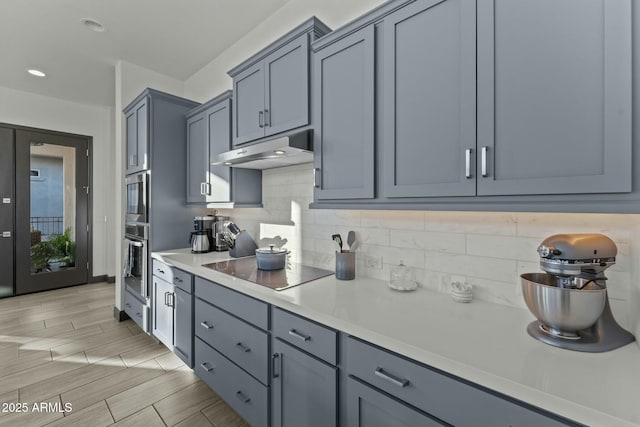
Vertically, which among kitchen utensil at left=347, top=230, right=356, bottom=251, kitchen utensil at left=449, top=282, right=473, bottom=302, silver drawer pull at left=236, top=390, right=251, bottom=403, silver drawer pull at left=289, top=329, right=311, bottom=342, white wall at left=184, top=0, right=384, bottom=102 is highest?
white wall at left=184, top=0, right=384, bottom=102

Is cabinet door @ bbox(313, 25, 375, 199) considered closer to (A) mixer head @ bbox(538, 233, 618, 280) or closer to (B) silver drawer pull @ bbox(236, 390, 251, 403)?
(A) mixer head @ bbox(538, 233, 618, 280)

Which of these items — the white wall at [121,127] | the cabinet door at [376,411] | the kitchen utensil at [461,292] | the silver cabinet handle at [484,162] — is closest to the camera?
the cabinet door at [376,411]

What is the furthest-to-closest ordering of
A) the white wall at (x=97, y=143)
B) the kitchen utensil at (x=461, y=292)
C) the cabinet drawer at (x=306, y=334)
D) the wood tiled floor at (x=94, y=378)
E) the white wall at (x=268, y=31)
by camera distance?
the white wall at (x=97, y=143) → the white wall at (x=268, y=31) → the wood tiled floor at (x=94, y=378) → the kitchen utensil at (x=461, y=292) → the cabinet drawer at (x=306, y=334)

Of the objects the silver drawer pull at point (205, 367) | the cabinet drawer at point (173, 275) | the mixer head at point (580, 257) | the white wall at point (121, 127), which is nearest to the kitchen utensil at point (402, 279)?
the mixer head at point (580, 257)

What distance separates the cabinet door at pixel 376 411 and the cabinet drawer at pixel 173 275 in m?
1.46

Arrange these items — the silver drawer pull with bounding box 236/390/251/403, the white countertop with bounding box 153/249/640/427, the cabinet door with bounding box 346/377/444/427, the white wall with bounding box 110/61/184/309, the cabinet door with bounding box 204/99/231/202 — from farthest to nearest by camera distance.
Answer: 1. the white wall with bounding box 110/61/184/309
2. the cabinet door with bounding box 204/99/231/202
3. the silver drawer pull with bounding box 236/390/251/403
4. the cabinet door with bounding box 346/377/444/427
5. the white countertop with bounding box 153/249/640/427

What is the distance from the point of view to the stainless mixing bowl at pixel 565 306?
890mm

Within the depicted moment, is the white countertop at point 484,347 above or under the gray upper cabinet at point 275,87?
under

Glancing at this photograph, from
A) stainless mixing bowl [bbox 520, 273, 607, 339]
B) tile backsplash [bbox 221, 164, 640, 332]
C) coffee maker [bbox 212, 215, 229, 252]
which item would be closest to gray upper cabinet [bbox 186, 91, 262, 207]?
coffee maker [bbox 212, 215, 229, 252]

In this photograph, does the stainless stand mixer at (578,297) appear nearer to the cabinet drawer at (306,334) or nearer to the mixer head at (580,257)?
the mixer head at (580,257)

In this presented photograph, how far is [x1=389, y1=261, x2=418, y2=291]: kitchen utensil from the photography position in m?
1.55

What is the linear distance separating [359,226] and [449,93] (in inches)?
37.6

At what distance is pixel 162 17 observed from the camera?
2.64 meters

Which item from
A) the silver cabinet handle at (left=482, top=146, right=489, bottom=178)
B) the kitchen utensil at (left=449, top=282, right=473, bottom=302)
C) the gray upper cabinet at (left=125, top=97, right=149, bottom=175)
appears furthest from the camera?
the gray upper cabinet at (left=125, top=97, right=149, bottom=175)
